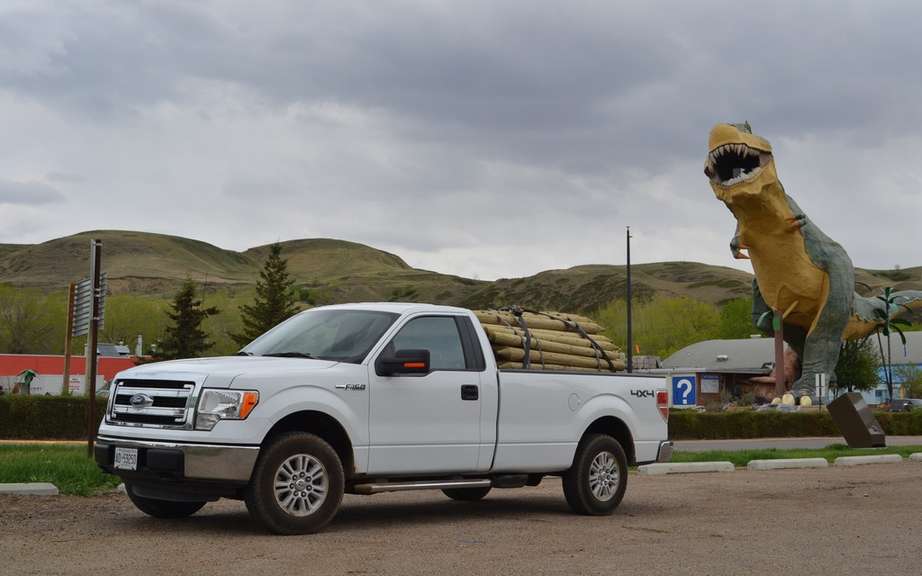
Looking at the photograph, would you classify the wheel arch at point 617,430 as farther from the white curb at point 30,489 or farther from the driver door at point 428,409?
the white curb at point 30,489

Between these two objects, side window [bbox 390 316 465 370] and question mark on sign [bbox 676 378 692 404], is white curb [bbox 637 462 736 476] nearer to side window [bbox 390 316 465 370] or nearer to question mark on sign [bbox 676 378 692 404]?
side window [bbox 390 316 465 370]

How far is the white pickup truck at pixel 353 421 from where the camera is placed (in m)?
9.15

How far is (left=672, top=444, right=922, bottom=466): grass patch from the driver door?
10744 millimetres

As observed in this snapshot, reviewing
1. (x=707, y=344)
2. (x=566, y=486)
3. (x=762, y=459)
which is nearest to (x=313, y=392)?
(x=566, y=486)

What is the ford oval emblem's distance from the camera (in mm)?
9426

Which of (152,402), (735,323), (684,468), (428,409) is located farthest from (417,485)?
(735,323)

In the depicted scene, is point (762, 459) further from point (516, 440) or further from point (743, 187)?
point (743, 187)

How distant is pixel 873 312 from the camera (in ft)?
189

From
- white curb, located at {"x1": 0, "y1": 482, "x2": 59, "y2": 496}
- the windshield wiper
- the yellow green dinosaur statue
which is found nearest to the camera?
the windshield wiper

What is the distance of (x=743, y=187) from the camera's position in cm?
4331

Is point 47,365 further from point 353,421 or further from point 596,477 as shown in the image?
point 353,421

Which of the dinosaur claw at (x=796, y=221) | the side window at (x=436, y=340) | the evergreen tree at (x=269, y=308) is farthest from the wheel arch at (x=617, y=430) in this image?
the evergreen tree at (x=269, y=308)

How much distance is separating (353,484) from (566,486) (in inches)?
109

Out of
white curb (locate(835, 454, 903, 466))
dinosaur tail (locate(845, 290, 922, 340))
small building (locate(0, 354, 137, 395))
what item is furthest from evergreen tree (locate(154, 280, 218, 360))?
white curb (locate(835, 454, 903, 466))
